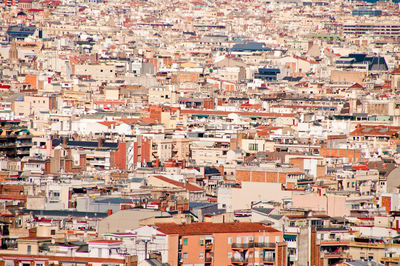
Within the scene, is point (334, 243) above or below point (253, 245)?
below

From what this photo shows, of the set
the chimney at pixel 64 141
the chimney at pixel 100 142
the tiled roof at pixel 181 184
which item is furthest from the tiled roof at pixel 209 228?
the chimney at pixel 64 141

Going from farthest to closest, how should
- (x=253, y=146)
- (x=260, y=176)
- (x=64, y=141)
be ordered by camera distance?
1. (x=253, y=146)
2. (x=64, y=141)
3. (x=260, y=176)

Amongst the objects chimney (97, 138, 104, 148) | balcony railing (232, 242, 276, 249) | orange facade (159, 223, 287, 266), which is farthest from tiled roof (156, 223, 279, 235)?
chimney (97, 138, 104, 148)

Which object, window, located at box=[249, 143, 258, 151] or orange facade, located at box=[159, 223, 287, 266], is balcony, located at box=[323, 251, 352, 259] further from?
window, located at box=[249, 143, 258, 151]

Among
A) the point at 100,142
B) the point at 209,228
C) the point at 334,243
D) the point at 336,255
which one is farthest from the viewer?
the point at 100,142

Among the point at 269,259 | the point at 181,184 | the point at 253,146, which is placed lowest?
the point at 253,146

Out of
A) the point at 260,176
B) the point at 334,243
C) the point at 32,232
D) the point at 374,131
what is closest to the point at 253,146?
the point at 374,131

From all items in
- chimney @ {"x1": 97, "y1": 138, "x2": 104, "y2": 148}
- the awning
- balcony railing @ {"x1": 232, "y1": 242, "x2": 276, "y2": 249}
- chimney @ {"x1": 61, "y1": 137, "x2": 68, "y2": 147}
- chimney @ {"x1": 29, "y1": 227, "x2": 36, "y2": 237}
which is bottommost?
chimney @ {"x1": 61, "y1": 137, "x2": 68, "y2": 147}

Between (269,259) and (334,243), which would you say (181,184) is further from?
(269,259)
